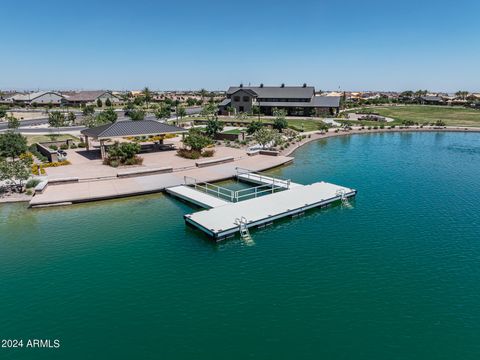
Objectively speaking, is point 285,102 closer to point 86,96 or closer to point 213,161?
point 213,161

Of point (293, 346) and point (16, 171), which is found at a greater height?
point (16, 171)

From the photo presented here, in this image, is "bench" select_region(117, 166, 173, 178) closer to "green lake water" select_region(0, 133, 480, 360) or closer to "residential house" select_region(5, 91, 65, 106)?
"green lake water" select_region(0, 133, 480, 360)

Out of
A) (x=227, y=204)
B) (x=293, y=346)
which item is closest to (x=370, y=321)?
(x=293, y=346)

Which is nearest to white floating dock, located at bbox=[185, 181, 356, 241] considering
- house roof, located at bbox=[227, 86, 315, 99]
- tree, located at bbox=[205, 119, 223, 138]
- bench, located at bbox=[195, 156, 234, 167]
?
bench, located at bbox=[195, 156, 234, 167]

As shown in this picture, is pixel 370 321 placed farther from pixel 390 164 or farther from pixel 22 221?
pixel 390 164

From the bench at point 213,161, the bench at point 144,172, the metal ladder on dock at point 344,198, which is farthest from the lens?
the bench at point 213,161

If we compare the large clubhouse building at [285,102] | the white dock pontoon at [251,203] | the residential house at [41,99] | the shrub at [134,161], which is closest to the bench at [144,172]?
the shrub at [134,161]

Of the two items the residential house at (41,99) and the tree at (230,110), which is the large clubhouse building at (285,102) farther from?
the residential house at (41,99)

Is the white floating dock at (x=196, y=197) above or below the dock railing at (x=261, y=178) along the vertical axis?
below
